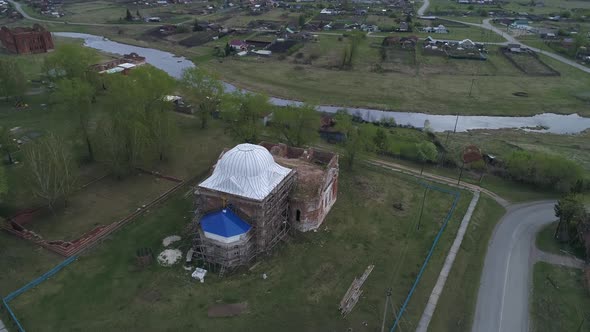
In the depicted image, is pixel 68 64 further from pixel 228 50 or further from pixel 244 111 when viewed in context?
pixel 228 50

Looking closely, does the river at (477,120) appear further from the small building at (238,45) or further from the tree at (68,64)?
the small building at (238,45)

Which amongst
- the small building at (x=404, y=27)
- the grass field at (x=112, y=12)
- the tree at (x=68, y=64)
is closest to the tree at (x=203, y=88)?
the tree at (x=68, y=64)

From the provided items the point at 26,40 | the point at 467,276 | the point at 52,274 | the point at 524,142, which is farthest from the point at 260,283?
the point at 26,40

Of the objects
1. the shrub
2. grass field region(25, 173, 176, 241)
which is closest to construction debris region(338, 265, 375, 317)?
grass field region(25, 173, 176, 241)

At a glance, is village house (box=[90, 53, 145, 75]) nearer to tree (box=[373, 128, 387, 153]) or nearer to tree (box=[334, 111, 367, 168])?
tree (box=[334, 111, 367, 168])

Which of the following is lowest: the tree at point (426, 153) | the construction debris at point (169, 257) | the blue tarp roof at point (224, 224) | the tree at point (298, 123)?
the construction debris at point (169, 257)

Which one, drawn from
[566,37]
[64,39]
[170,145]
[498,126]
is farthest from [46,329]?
[566,37]

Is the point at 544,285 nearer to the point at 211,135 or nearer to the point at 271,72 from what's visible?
the point at 211,135
